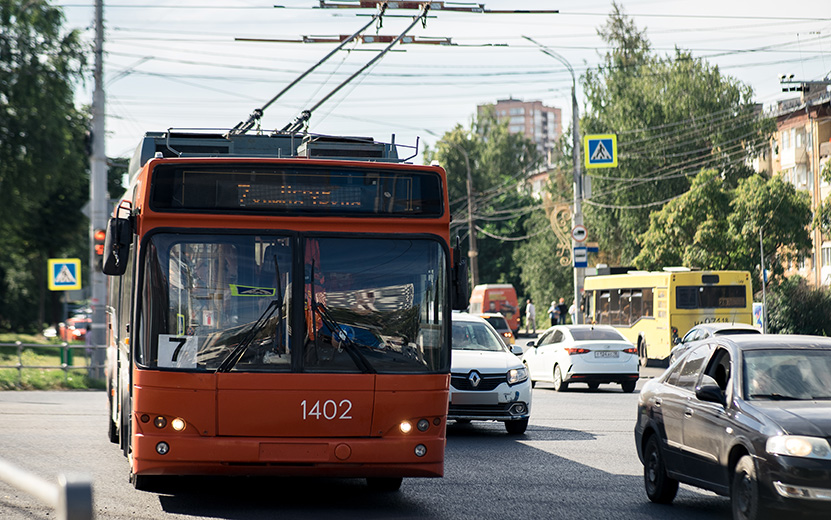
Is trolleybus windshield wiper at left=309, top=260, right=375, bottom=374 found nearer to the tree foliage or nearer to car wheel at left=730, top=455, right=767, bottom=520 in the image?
car wheel at left=730, top=455, right=767, bottom=520

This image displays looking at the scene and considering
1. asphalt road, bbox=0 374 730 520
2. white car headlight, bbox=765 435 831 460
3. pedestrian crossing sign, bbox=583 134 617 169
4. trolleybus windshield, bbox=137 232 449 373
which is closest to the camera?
white car headlight, bbox=765 435 831 460

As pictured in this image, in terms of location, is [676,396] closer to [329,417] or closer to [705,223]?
[329,417]

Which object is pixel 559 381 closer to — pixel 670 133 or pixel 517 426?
pixel 517 426

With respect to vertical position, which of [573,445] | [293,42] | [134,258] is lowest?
[573,445]

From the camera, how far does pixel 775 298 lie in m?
41.4

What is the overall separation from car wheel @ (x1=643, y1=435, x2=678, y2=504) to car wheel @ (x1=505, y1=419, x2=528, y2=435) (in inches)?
234

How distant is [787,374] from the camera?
908 centimetres

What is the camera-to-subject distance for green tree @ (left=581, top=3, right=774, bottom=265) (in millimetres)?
55125

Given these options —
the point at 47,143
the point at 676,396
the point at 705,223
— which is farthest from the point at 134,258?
the point at 705,223

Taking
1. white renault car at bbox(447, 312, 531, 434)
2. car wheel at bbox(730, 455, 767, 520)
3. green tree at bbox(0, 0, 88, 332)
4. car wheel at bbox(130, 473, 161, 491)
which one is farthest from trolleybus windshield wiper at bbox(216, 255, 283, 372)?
green tree at bbox(0, 0, 88, 332)

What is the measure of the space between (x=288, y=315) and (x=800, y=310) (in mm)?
34047

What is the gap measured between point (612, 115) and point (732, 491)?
1945 inches

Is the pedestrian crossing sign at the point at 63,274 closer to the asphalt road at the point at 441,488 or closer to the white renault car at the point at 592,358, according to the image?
the white renault car at the point at 592,358

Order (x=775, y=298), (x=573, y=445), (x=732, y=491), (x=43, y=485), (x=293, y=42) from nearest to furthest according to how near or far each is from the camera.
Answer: (x=43, y=485), (x=732, y=491), (x=573, y=445), (x=293, y=42), (x=775, y=298)
